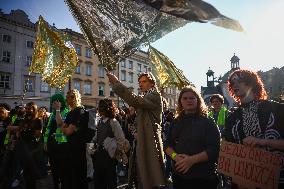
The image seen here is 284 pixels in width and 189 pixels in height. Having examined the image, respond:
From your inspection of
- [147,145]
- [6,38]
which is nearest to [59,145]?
[147,145]

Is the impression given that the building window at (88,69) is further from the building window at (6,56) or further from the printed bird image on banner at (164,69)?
the printed bird image on banner at (164,69)

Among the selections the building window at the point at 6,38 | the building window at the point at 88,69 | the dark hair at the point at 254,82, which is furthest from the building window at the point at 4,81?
the dark hair at the point at 254,82

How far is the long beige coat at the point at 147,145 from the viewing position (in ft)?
13.2

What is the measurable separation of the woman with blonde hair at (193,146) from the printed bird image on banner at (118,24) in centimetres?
82

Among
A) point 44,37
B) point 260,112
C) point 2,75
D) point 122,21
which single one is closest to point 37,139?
point 44,37

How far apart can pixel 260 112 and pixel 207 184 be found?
0.96m

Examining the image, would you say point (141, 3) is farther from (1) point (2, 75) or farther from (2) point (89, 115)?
(1) point (2, 75)

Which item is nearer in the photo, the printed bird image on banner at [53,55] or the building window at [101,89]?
the printed bird image on banner at [53,55]

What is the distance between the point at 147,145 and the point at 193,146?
3.15ft

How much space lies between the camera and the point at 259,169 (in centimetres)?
255

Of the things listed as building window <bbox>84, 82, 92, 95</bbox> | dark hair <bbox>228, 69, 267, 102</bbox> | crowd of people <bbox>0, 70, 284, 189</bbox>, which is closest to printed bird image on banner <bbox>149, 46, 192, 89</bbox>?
crowd of people <bbox>0, 70, 284, 189</bbox>

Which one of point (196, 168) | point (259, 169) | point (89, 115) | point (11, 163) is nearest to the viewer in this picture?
point (259, 169)

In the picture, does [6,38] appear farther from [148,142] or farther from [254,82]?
[254,82]

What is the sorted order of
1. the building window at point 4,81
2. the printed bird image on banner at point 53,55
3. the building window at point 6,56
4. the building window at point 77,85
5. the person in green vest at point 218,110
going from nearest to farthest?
the printed bird image on banner at point 53,55
the person in green vest at point 218,110
the building window at point 4,81
the building window at point 6,56
the building window at point 77,85
